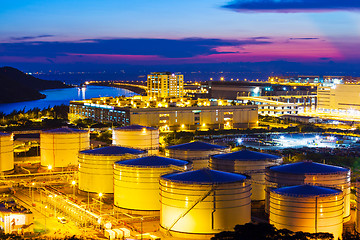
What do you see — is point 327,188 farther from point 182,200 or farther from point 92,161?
point 92,161

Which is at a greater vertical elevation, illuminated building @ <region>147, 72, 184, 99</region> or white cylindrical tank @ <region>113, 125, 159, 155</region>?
illuminated building @ <region>147, 72, 184, 99</region>

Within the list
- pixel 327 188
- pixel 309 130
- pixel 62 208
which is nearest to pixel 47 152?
pixel 62 208

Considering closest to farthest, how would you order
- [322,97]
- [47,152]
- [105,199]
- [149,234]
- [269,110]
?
1. [149,234]
2. [105,199]
3. [47,152]
4. [269,110]
5. [322,97]

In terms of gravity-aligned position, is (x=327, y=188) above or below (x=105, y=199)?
above

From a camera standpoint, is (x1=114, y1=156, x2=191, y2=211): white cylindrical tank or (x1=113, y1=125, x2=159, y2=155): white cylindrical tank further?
(x1=113, y1=125, x2=159, y2=155): white cylindrical tank

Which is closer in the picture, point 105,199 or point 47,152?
point 105,199

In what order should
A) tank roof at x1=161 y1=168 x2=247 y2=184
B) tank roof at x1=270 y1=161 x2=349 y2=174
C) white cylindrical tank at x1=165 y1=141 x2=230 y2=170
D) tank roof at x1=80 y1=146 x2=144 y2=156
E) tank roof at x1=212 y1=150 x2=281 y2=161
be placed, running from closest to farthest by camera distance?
tank roof at x1=161 y1=168 x2=247 y2=184 < tank roof at x1=270 y1=161 x2=349 y2=174 < tank roof at x1=212 y1=150 x2=281 y2=161 < tank roof at x1=80 y1=146 x2=144 y2=156 < white cylindrical tank at x1=165 y1=141 x2=230 y2=170

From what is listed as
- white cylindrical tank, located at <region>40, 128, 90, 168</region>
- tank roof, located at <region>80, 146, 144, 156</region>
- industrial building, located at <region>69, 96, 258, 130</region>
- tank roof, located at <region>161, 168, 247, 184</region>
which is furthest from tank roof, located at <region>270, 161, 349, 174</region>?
industrial building, located at <region>69, 96, 258, 130</region>

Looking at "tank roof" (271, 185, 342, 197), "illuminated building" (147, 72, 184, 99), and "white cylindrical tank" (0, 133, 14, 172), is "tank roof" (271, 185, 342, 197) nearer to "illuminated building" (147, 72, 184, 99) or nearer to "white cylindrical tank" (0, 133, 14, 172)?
"white cylindrical tank" (0, 133, 14, 172)
